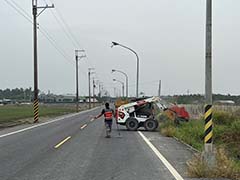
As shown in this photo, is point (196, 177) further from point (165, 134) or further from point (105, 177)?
point (165, 134)

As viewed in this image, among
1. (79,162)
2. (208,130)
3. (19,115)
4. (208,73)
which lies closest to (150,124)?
(79,162)

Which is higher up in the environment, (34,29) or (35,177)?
(34,29)

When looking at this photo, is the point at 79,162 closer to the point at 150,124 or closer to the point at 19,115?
the point at 150,124

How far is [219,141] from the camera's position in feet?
77.3

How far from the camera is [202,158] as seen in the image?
11.7 meters

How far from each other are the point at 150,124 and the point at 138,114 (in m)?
1.12

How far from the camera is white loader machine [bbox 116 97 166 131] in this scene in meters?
30.8

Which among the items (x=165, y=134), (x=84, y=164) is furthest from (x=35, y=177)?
(x=165, y=134)

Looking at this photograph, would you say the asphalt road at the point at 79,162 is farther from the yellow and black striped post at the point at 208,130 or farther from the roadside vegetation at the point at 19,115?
the roadside vegetation at the point at 19,115

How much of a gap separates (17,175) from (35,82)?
113 ft

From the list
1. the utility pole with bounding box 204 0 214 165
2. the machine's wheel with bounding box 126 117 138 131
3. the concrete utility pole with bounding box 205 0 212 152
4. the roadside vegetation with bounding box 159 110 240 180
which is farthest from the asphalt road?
the machine's wheel with bounding box 126 117 138 131

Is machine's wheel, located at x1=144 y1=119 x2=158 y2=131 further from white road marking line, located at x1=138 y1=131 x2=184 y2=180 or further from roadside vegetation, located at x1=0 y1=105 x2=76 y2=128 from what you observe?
roadside vegetation, located at x1=0 y1=105 x2=76 y2=128

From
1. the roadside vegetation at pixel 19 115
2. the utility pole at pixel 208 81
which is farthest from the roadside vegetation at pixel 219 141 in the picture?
the roadside vegetation at pixel 19 115

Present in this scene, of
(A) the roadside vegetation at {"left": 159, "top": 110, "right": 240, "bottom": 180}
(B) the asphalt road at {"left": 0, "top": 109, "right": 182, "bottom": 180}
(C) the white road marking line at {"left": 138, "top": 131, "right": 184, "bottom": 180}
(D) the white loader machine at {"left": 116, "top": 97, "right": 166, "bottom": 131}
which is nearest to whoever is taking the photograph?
(A) the roadside vegetation at {"left": 159, "top": 110, "right": 240, "bottom": 180}
